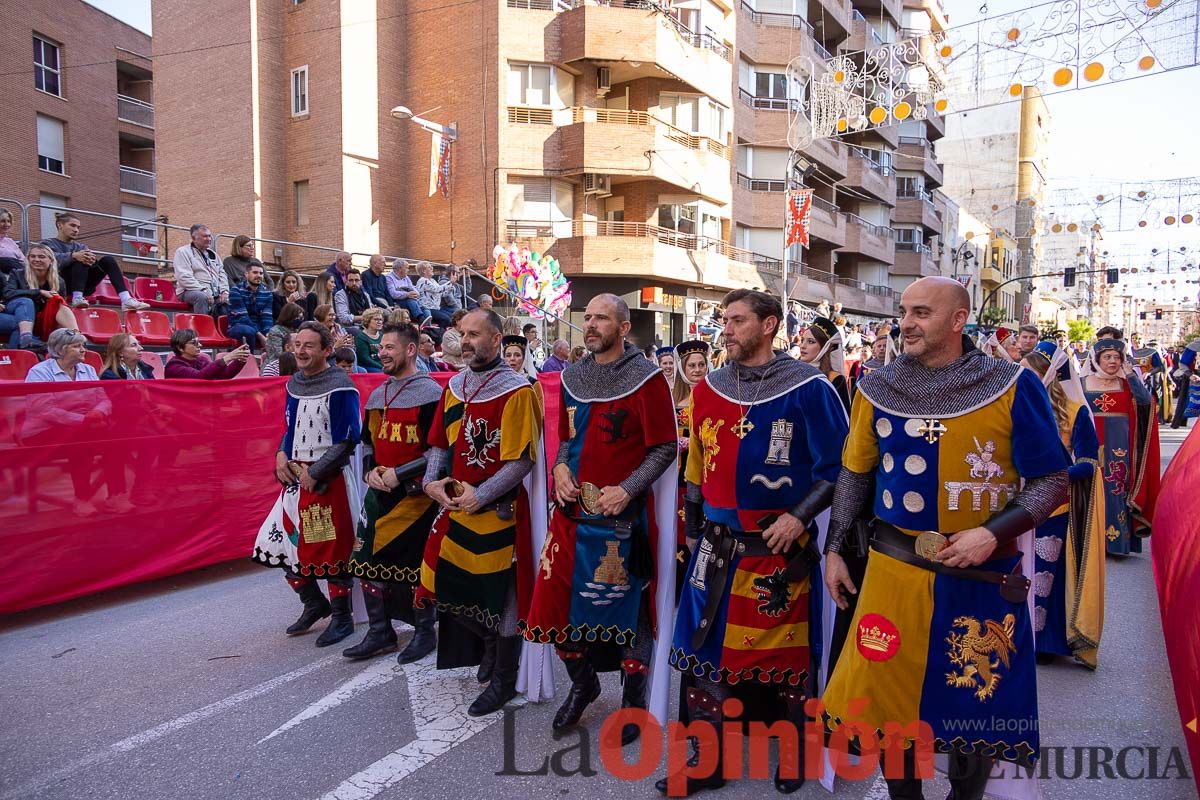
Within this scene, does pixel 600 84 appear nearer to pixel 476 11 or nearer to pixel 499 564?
pixel 476 11

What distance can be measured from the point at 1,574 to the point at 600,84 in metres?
23.7

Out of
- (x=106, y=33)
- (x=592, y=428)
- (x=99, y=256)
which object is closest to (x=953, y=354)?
(x=592, y=428)

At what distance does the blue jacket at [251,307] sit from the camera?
11.1m

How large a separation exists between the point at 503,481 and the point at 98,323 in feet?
30.4

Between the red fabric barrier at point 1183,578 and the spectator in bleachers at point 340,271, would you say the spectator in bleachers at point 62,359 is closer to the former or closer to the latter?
the spectator in bleachers at point 340,271

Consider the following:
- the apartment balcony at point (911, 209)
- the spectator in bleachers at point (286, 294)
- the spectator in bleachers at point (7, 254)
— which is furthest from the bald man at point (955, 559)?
the apartment balcony at point (911, 209)

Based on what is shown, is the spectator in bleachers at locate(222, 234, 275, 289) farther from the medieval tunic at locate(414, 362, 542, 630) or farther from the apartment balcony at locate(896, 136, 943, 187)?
the apartment balcony at locate(896, 136, 943, 187)

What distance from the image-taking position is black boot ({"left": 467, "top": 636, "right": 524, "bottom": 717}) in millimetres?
4285

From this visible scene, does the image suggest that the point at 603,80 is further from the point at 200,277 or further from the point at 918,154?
the point at 918,154

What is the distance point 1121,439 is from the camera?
751cm

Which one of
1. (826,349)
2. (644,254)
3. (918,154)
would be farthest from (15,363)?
(918,154)

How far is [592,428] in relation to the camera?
3977 millimetres

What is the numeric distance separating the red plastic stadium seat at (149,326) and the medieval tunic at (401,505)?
26.5 ft

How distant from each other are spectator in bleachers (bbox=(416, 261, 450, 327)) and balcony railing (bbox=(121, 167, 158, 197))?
70.9 feet
